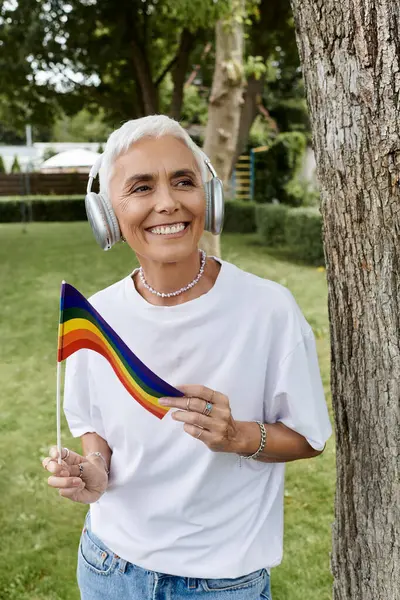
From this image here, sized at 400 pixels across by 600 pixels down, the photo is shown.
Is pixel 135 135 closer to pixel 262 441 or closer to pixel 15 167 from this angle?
pixel 262 441

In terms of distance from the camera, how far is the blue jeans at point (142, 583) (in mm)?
1824

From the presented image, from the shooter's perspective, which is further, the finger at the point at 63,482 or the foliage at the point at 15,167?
the foliage at the point at 15,167

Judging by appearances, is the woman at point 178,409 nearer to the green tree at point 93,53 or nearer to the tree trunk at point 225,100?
the tree trunk at point 225,100

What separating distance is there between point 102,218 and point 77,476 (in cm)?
68

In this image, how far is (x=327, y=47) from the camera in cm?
185

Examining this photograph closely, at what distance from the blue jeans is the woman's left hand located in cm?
47

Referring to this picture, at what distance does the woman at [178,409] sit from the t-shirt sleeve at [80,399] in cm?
6

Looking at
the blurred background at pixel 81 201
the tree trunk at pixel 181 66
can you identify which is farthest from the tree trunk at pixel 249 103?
the tree trunk at pixel 181 66

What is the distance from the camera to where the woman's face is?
68.6 inches

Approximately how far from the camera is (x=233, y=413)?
5.87 ft

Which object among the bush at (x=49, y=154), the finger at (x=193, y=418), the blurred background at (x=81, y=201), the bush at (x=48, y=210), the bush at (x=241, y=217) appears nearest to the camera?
the finger at (x=193, y=418)

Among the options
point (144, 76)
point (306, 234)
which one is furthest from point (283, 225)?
point (144, 76)

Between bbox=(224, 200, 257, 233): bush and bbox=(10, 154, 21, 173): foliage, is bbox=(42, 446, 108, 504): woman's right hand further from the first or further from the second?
bbox=(10, 154, 21, 173): foliage

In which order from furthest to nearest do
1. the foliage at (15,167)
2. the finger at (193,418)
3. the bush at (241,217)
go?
the foliage at (15,167) < the bush at (241,217) < the finger at (193,418)
